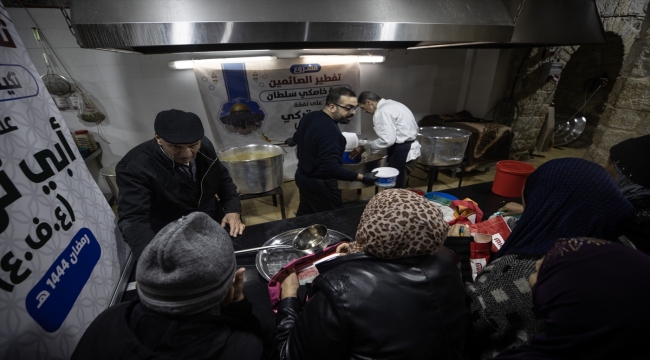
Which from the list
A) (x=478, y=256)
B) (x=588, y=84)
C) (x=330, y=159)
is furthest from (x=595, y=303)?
(x=588, y=84)

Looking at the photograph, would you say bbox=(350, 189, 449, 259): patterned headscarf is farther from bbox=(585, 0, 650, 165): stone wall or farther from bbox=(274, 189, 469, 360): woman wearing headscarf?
bbox=(585, 0, 650, 165): stone wall

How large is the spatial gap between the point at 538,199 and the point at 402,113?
6.81 ft

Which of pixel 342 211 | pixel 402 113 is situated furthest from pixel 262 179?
pixel 402 113

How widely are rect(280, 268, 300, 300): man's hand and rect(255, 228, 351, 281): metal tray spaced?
0.16m

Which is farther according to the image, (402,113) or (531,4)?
(402,113)

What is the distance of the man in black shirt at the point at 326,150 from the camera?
6.45ft

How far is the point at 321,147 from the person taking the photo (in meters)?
1.98

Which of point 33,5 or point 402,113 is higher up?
point 33,5

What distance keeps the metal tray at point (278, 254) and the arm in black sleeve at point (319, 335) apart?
0.41 meters

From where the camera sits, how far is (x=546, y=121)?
457 centimetres

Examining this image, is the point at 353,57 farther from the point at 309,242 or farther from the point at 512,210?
the point at 309,242

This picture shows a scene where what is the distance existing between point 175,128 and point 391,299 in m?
1.25

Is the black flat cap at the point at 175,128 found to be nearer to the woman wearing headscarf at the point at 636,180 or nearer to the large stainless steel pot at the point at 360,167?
the large stainless steel pot at the point at 360,167

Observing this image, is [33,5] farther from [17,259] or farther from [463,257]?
[463,257]
